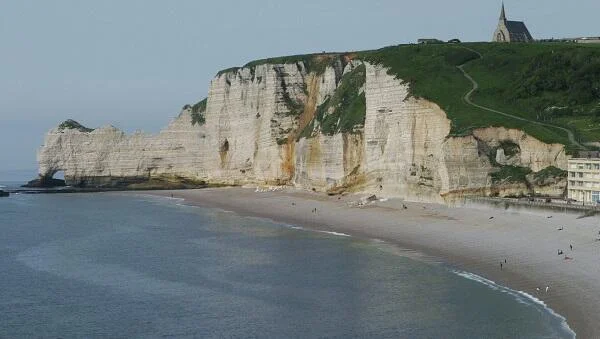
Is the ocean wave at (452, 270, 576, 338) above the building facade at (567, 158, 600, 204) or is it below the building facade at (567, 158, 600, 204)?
below

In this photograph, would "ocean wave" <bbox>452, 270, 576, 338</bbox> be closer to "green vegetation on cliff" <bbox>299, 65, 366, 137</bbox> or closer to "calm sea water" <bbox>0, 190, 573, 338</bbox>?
"calm sea water" <bbox>0, 190, 573, 338</bbox>

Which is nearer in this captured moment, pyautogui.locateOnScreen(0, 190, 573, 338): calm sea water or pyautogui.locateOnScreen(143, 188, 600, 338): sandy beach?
pyautogui.locateOnScreen(0, 190, 573, 338): calm sea water

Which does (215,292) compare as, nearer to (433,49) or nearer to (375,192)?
(375,192)

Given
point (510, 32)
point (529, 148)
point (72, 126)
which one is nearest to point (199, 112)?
point (72, 126)

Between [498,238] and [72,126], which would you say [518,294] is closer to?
[498,238]

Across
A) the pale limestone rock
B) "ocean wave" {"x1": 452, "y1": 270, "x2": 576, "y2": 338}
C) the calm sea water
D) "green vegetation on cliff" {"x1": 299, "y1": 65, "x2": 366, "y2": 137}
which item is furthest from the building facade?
"green vegetation on cliff" {"x1": 299, "y1": 65, "x2": 366, "y2": 137}

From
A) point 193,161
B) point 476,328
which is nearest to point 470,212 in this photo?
point 476,328
